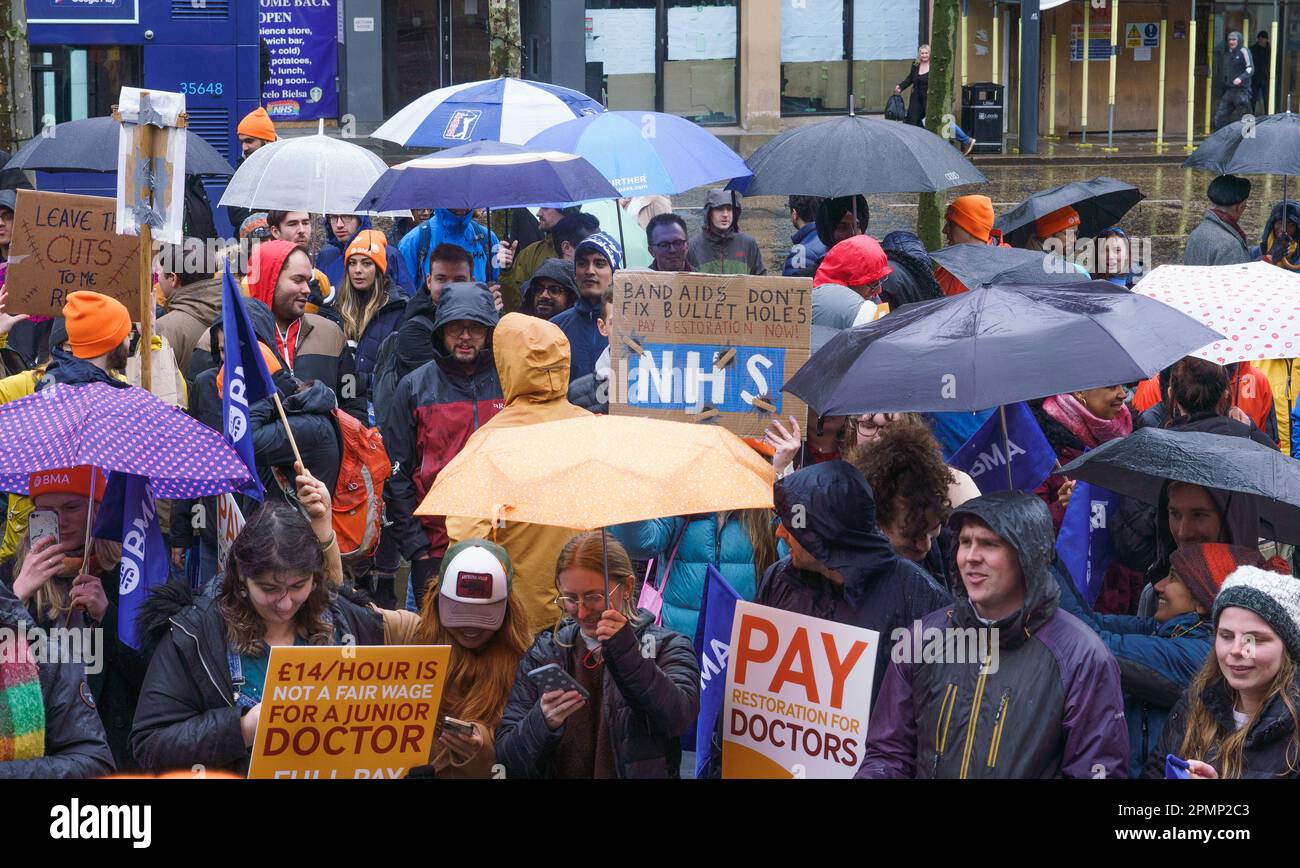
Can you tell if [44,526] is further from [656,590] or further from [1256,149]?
[1256,149]

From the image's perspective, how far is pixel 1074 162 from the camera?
971 inches

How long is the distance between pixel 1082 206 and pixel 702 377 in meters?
4.58

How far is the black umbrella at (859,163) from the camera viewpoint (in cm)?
898

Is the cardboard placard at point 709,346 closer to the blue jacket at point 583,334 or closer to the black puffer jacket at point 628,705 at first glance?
the black puffer jacket at point 628,705

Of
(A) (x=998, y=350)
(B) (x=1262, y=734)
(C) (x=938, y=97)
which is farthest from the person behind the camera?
(C) (x=938, y=97)

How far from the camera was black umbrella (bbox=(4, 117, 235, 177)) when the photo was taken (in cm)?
1019

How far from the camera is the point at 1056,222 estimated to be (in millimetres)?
9508

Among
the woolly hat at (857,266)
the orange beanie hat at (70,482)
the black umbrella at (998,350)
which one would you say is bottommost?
the orange beanie hat at (70,482)

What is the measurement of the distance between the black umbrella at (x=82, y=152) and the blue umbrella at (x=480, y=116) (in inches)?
44.4

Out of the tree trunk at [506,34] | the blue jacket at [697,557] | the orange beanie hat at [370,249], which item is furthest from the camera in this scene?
the tree trunk at [506,34]

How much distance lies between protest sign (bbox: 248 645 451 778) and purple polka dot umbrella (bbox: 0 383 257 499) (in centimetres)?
91

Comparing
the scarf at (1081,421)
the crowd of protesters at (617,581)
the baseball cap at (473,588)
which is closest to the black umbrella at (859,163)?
the crowd of protesters at (617,581)

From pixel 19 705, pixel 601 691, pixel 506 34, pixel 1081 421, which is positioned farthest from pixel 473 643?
pixel 506 34
